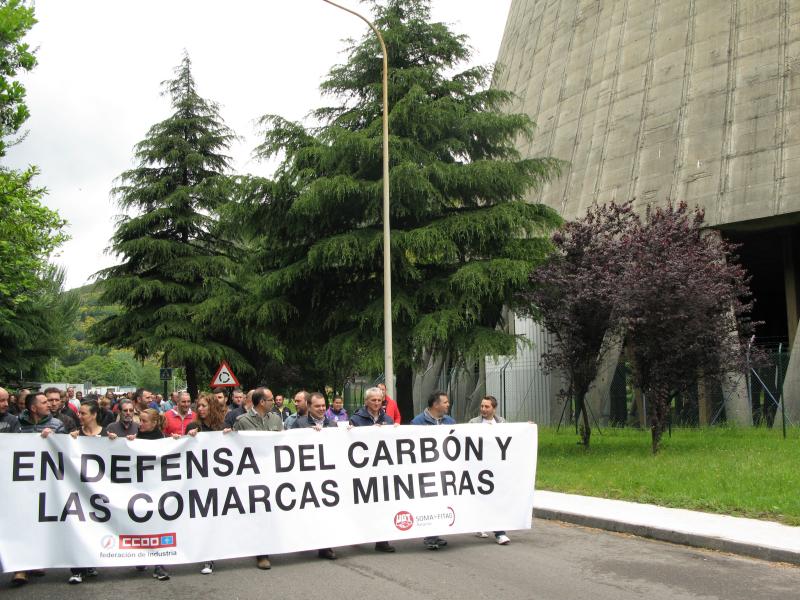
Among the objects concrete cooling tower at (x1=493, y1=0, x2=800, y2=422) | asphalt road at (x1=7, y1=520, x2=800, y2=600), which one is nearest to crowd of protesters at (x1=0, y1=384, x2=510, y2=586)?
asphalt road at (x1=7, y1=520, x2=800, y2=600)

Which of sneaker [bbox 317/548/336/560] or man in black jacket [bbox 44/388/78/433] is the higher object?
man in black jacket [bbox 44/388/78/433]

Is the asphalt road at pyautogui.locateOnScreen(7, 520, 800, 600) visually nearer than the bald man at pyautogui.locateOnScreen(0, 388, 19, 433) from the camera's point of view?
Yes

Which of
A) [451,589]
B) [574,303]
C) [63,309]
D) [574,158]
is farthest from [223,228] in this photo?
[63,309]

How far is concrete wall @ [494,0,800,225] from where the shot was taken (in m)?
25.0

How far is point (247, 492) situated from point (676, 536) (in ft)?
15.8

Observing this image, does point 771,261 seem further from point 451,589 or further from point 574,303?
point 451,589

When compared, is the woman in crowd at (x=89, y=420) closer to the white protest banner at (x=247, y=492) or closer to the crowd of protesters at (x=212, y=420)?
the crowd of protesters at (x=212, y=420)

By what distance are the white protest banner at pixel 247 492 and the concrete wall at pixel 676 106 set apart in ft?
57.1

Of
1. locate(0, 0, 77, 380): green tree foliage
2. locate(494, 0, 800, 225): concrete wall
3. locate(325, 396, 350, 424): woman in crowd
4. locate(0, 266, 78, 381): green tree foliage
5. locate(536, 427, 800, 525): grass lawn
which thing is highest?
locate(494, 0, 800, 225): concrete wall

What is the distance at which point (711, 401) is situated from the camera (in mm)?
26344

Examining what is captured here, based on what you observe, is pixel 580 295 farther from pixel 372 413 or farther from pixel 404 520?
pixel 404 520

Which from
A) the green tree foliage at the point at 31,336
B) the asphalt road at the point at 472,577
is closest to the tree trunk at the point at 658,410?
the asphalt road at the point at 472,577

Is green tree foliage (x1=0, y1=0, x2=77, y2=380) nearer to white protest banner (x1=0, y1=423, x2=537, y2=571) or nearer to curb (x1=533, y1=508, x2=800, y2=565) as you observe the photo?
white protest banner (x1=0, y1=423, x2=537, y2=571)

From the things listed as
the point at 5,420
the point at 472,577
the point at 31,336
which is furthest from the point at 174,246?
the point at 472,577
